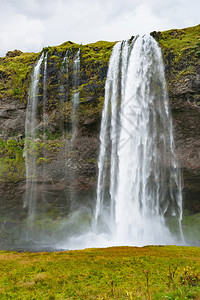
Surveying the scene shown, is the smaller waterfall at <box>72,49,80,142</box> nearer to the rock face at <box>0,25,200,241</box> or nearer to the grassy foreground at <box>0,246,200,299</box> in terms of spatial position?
the rock face at <box>0,25,200,241</box>

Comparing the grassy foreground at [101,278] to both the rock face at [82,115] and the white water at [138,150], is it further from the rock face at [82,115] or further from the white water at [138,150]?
the rock face at [82,115]

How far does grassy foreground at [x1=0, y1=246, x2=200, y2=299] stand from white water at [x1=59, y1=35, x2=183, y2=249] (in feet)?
41.1

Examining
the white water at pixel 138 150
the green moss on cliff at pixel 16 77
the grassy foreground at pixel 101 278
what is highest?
the green moss on cliff at pixel 16 77

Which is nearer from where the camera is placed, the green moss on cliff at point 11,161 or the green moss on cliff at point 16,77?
the green moss on cliff at point 11,161

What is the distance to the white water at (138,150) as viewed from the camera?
2378 centimetres

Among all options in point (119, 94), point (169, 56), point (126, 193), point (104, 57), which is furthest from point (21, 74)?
point (126, 193)

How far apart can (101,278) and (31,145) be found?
2328 centimetres

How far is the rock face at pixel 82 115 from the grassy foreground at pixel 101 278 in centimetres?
1593

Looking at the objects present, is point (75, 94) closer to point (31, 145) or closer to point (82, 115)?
point (82, 115)

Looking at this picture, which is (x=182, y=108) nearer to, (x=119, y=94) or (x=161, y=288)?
(x=119, y=94)

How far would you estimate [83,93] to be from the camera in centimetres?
2719

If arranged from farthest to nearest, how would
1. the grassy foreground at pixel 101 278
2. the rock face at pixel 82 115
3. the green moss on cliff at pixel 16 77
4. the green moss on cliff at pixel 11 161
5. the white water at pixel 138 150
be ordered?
1. the green moss on cliff at pixel 16 77
2. the green moss on cliff at pixel 11 161
3. the white water at pixel 138 150
4. the rock face at pixel 82 115
5. the grassy foreground at pixel 101 278

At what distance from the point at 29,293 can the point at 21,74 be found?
100 feet

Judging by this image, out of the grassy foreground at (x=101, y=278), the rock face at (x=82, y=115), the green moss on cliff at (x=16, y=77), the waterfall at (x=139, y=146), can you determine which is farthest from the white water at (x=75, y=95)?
the grassy foreground at (x=101, y=278)
